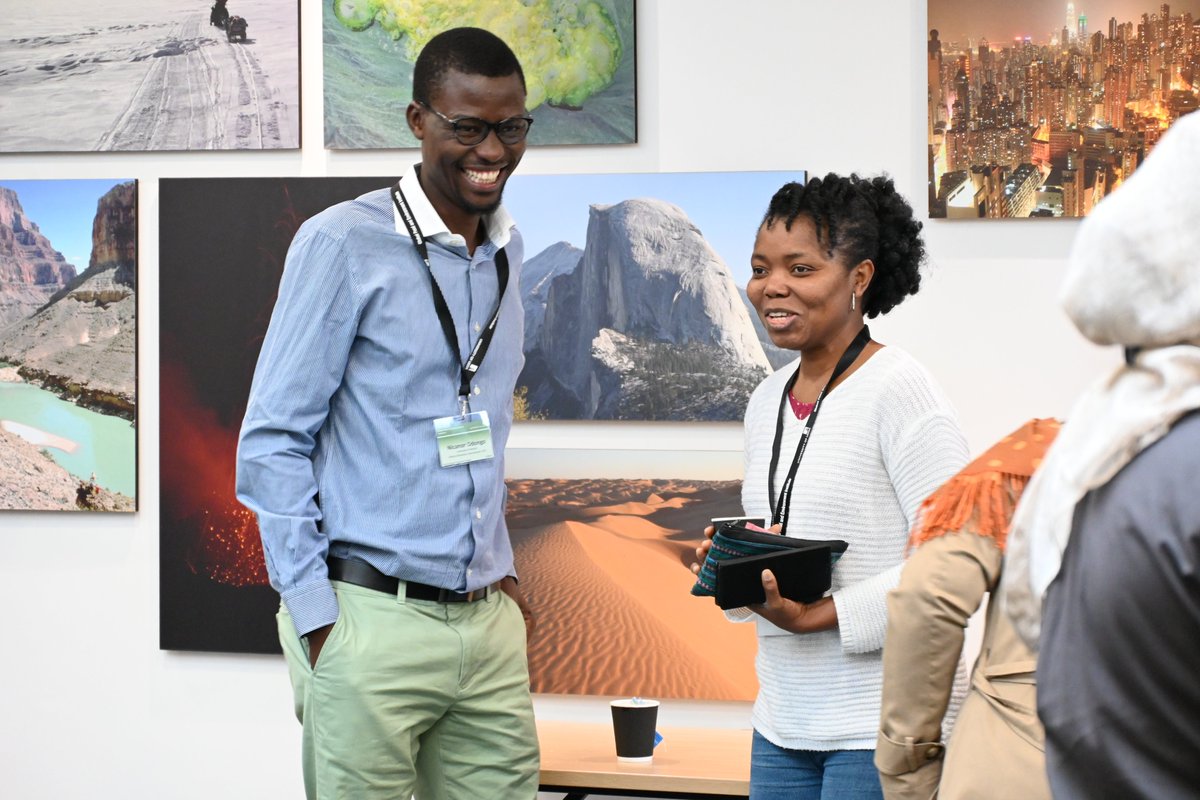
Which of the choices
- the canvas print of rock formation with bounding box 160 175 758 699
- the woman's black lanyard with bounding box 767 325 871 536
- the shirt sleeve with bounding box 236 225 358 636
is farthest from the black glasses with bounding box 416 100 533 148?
the canvas print of rock formation with bounding box 160 175 758 699

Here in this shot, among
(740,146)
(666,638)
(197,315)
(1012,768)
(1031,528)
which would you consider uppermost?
(740,146)

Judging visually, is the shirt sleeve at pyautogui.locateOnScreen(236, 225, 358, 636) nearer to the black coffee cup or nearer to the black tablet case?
the black tablet case

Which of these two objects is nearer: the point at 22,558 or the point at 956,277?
the point at 956,277

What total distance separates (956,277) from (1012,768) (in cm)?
200

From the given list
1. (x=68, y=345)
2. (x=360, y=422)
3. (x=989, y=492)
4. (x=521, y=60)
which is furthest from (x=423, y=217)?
(x=68, y=345)

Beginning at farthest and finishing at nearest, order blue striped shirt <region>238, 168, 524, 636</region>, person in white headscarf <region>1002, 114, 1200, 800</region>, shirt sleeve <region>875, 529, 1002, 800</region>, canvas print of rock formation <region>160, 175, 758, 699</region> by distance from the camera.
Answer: canvas print of rock formation <region>160, 175, 758, 699</region> < blue striped shirt <region>238, 168, 524, 636</region> < shirt sleeve <region>875, 529, 1002, 800</region> < person in white headscarf <region>1002, 114, 1200, 800</region>

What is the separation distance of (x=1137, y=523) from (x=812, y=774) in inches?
51.4

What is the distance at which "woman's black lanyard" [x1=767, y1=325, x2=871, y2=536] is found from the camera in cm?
200

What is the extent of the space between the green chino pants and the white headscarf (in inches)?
58.4

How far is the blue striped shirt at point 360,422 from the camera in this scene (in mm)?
2105

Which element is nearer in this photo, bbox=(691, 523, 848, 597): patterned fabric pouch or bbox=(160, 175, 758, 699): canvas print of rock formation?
bbox=(691, 523, 848, 597): patterned fabric pouch

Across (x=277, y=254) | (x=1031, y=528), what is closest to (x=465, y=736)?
(x=1031, y=528)

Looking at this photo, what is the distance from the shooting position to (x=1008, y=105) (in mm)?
3229

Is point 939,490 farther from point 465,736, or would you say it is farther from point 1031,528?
point 465,736
